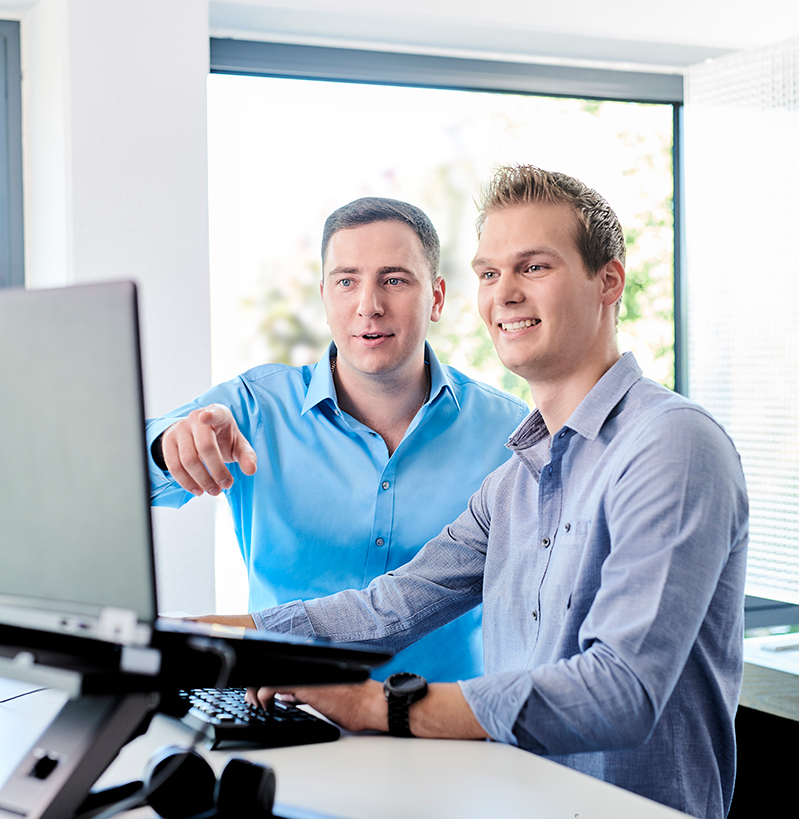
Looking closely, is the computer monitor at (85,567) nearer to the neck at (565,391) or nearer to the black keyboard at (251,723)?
the black keyboard at (251,723)

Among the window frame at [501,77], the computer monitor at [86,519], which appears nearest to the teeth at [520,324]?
the computer monitor at [86,519]

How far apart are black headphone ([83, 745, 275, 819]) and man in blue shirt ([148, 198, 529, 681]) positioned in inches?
38.9

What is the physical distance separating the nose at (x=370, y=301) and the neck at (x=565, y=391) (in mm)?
489

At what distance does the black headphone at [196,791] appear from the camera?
0.89 m

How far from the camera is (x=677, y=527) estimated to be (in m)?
1.19

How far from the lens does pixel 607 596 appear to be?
120 centimetres

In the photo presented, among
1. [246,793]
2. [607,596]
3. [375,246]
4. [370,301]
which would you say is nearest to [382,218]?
[375,246]

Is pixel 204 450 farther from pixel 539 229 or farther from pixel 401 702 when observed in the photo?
pixel 539 229

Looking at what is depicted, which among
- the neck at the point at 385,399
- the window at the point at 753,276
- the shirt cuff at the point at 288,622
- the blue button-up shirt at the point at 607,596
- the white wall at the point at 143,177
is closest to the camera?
the blue button-up shirt at the point at 607,596

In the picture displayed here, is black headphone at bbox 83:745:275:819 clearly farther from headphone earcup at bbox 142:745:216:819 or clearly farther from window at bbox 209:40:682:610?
window at bbox 209:40:682:610

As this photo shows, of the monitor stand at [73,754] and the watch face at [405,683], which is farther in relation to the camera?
the watch face at [405,683]

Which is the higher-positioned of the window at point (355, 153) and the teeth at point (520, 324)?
the window at point (355, 153)

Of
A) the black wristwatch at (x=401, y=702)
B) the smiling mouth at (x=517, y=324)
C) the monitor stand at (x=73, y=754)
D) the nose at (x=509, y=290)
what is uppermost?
the nose at (x=509, y=290)

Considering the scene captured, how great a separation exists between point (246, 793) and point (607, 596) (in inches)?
21.7
